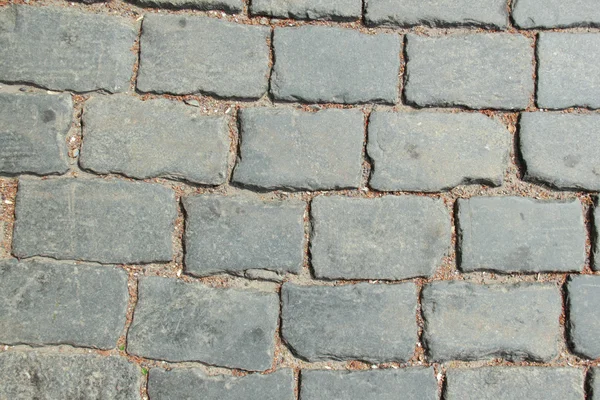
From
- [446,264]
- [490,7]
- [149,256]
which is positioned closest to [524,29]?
[490,7]

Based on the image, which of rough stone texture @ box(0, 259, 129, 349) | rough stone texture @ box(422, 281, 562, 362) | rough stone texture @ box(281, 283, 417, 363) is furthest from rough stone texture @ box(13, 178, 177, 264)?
rough stone texture @ box(422, 281, 562, 362)

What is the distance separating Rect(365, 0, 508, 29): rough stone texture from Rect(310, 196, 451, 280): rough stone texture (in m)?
0.79

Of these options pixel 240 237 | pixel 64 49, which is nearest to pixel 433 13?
pixel 240 237

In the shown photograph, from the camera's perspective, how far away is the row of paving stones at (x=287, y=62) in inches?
106

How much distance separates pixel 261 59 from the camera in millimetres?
2725

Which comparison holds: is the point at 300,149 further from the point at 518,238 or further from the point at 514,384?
the point at 514,384

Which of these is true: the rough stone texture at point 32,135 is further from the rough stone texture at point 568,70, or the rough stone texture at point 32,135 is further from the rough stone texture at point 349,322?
the rough stone texture at point 568,70

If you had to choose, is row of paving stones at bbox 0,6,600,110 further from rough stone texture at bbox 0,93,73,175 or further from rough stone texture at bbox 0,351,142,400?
rough stone texture at bbox 0,351,142,400

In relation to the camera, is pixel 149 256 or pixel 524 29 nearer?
pixel 149 256

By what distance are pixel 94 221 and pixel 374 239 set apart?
114 centimetres

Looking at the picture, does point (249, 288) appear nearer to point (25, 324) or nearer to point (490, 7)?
point (25, 324)

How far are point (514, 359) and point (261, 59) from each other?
1.61m

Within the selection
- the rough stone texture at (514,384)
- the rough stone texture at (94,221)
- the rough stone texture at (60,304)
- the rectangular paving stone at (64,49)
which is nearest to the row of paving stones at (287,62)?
the rectangular paving stone at (64,49)

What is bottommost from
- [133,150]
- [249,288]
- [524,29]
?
[249,288]
